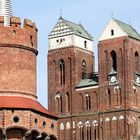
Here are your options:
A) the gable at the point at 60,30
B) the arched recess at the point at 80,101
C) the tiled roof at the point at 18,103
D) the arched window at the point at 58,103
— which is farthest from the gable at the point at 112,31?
the tiled roof at the point at 18,103

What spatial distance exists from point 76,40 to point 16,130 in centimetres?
6230

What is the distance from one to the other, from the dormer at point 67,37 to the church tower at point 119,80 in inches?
185

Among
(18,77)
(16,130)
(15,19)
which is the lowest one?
(16,130)

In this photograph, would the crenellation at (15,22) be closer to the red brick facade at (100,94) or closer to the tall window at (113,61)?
the red brick facade at (100,94)

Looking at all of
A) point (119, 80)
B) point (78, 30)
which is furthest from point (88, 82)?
point (78, 30)

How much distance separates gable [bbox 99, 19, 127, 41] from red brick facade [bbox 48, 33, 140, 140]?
520 millimetres

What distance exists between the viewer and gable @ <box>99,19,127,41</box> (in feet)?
288

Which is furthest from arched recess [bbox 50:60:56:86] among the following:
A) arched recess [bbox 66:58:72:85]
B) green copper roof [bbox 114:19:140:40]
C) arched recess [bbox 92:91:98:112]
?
green copper roof [bbox 114:19:140:40]

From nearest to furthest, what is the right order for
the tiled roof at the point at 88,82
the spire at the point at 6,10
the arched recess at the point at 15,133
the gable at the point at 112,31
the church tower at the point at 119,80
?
1. the arched recess at the point at 15,133
2. the spire at the point at 6,10
3. the church tower at the point at 119,80
4. the gable at the point at 112,31
5. the tiled roof at the point at 88,82

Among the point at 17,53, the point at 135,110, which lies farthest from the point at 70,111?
the point at 17,53

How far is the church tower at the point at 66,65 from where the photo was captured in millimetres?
91250

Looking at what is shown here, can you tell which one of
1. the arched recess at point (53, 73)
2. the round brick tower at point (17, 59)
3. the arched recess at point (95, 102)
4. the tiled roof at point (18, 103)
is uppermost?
the arched recess at point (53, 73)

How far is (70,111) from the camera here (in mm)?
90562

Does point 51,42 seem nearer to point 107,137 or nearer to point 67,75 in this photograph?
point 67,75
